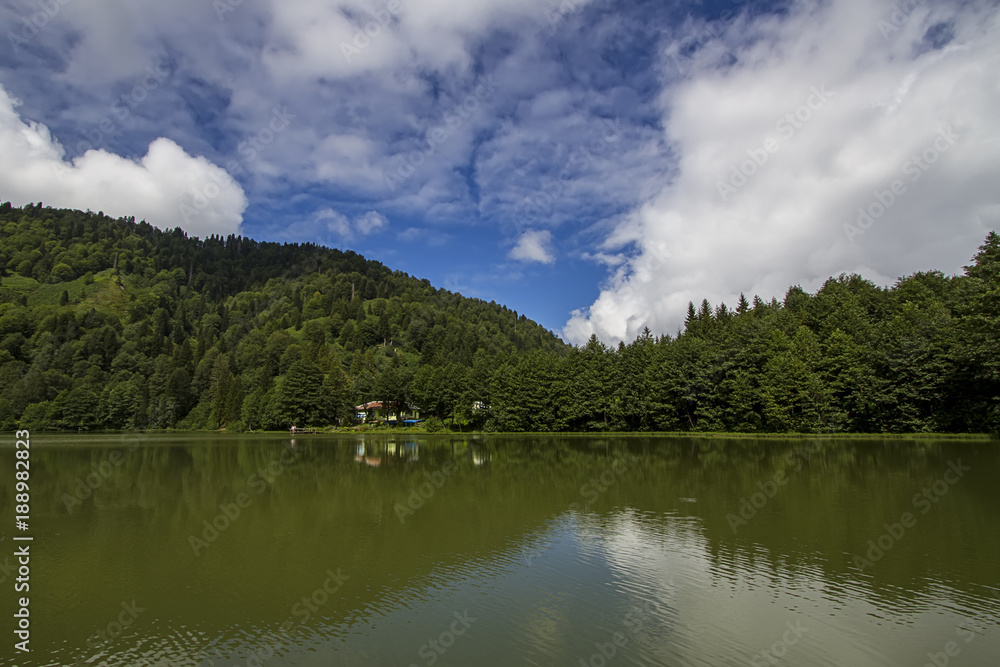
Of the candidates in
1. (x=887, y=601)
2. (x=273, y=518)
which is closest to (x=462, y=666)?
(x=887, y=601)

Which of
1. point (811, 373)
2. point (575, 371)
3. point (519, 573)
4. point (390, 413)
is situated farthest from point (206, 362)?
point (519, 573)

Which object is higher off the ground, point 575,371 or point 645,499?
point 575,371

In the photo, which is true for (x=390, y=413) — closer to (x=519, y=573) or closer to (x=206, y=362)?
(x=206, y=362)

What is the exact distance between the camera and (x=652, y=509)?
74.4 ft

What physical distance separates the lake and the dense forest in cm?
3659

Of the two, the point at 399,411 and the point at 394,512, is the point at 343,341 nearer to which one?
the point at 399,411

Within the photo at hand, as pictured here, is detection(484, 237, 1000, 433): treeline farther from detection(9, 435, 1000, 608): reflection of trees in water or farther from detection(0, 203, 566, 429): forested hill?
detection(0, 203, 566, 429): forested hill

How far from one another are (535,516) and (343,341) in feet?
546

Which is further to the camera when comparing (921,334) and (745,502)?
(921,334)

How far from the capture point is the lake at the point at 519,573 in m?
10.0

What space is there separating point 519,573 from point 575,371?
79.4 meters

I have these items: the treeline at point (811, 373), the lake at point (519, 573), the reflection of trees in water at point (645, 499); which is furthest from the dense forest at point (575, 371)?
the lake at point (519, 573)

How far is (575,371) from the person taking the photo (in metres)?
92.8

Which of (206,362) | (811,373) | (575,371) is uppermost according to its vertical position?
(206,362)
